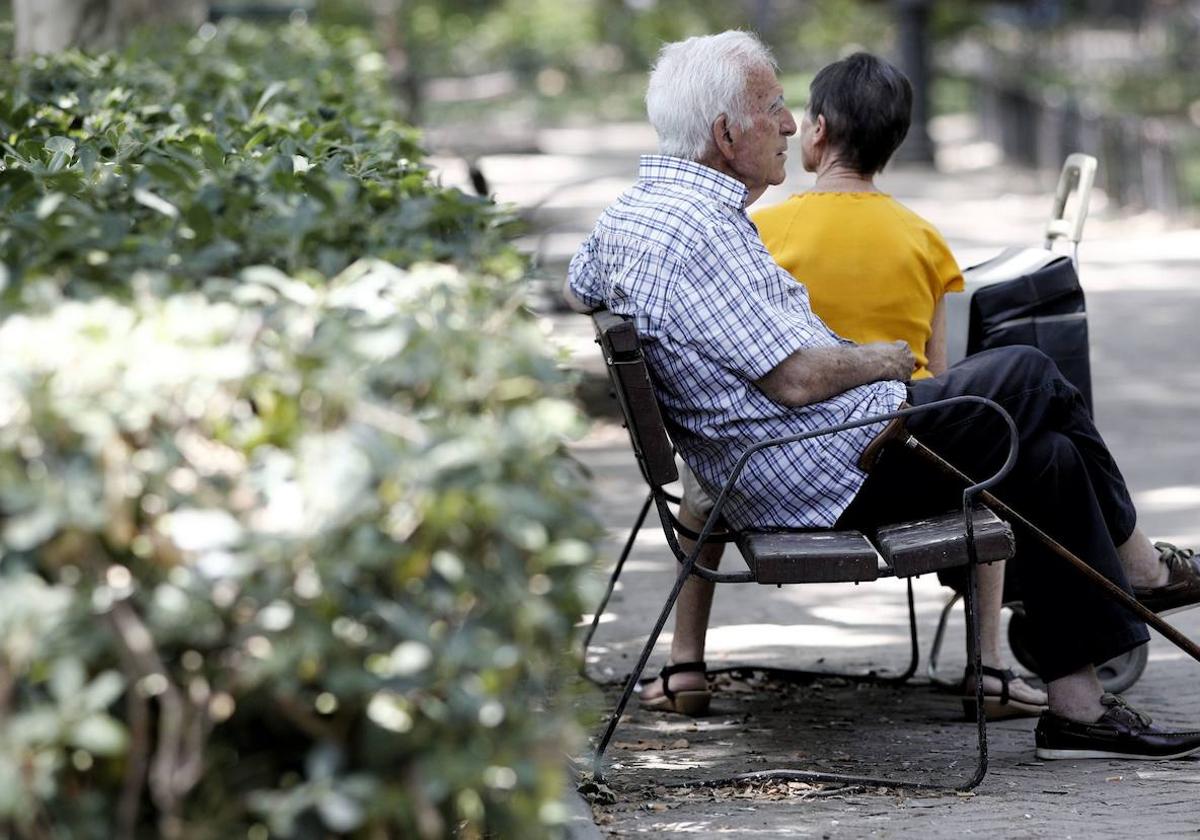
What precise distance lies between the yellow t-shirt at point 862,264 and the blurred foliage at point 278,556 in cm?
200

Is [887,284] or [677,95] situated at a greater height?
[677,95]

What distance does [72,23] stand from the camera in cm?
1068

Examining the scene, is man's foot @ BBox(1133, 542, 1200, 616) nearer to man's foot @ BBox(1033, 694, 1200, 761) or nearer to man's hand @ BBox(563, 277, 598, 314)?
man's foot @ BBox(1033, 694, 1200, 761)

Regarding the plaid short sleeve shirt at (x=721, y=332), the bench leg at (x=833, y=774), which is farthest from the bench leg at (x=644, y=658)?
the plaid short sleeve shirt at (x=721, y=332)

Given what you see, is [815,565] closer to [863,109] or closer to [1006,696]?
[1006,696]

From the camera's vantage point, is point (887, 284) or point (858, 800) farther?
point (887, 284)

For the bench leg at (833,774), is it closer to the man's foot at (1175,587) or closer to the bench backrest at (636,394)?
the bench backrest at (636,394)

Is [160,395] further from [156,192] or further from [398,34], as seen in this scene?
[398,34]

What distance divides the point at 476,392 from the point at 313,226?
1.66 ft

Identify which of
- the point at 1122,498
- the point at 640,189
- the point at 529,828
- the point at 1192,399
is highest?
the point at 640,189

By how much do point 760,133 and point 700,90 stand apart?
0.58ft

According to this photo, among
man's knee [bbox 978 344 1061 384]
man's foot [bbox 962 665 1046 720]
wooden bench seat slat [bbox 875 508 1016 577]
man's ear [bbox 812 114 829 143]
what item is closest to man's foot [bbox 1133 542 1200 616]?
man's foot [bbox 962 665 1046 720]

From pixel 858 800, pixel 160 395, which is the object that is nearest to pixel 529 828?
pixel 160 395

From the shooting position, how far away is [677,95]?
173 inches
